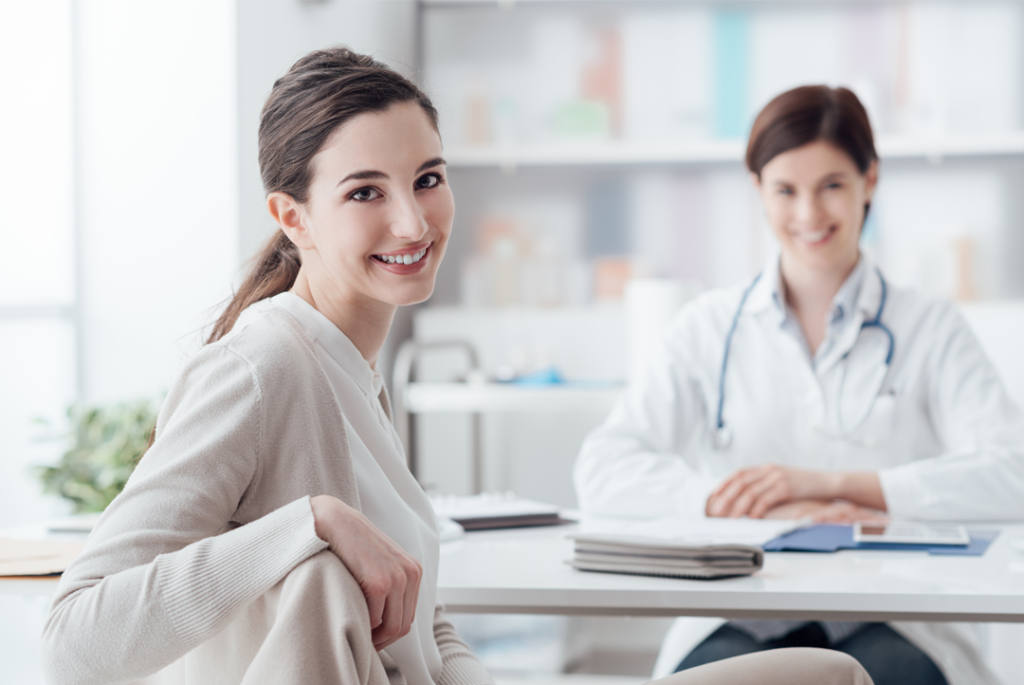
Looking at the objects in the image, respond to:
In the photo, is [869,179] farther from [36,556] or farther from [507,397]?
[36,556]

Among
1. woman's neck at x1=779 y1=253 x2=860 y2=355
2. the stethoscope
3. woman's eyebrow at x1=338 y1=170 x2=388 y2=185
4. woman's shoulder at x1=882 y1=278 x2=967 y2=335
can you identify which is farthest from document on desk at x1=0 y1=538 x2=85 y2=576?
woman's shoulder at x1=882 y1=278 x2=967 y2=335

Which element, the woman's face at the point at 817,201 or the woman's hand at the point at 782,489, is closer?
the woman's hand at the point at 782,489

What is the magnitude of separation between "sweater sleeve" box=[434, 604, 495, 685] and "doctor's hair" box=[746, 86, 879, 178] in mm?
1116

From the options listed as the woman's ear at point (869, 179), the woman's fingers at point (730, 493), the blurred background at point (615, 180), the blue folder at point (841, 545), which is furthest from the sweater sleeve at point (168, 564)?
the blurred background at point (615, 180)

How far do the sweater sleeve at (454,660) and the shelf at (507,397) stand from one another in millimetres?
1837

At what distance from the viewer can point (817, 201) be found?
1.78m

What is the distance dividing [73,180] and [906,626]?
6.89 feet

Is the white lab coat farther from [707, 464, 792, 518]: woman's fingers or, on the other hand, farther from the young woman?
the young woman

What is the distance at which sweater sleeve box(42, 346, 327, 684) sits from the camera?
0.71 metres

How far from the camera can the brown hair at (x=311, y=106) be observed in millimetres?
942

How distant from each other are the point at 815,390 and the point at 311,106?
1155mm

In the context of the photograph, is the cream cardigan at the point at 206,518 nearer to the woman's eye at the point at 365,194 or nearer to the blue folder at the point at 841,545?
the woman's eye at the point at 365,194

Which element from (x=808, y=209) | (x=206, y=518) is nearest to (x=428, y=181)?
(x=206, y=518)

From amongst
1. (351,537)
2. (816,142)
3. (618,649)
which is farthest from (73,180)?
(618,649)
